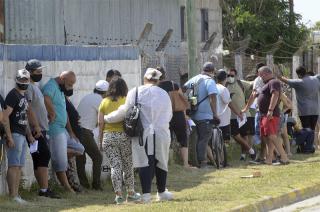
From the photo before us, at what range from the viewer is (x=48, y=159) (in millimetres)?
13719

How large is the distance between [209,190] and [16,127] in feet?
10.5

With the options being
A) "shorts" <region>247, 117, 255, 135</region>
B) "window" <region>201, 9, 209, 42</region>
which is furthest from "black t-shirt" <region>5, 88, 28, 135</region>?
"window" <region>201, 9, 209, 42</region>

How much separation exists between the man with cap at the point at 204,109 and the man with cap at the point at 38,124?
483cm

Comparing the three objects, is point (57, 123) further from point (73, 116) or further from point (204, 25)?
point (204, 25)

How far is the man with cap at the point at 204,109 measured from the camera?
17953 mm

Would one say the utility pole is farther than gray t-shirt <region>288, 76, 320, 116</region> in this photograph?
No

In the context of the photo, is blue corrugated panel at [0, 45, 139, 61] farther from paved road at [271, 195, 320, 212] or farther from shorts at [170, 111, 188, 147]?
paved road at [271, 195, 320, 212]

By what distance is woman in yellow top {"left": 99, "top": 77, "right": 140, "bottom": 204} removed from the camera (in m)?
13.5

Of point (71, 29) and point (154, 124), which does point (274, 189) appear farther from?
point (71, 29)

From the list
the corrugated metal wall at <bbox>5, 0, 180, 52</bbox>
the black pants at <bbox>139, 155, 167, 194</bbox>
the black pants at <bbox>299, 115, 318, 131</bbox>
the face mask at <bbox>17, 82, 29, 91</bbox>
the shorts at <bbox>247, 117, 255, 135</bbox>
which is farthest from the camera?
the corrugated metal wall at <bbox>5, 0, 180, 52</bbox>

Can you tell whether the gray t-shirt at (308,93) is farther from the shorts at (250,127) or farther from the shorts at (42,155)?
the shorts at (42,155)

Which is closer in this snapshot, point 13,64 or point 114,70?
point 13,64

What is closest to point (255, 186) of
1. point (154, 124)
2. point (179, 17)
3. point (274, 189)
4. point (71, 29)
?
point (274, 189)

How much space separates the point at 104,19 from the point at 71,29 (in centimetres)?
194
